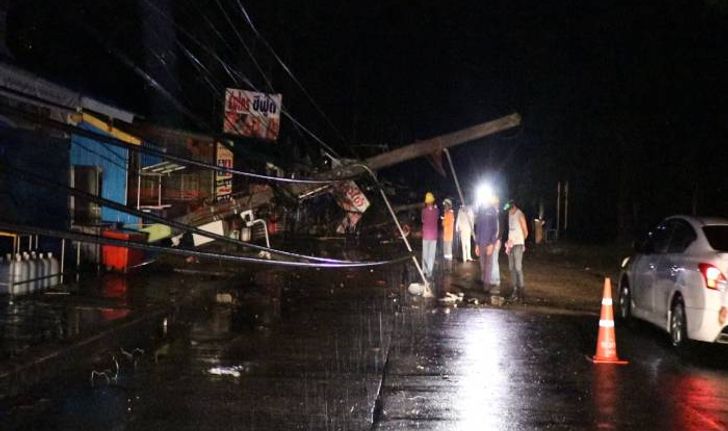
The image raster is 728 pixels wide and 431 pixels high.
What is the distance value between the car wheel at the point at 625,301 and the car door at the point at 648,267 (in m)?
0.29

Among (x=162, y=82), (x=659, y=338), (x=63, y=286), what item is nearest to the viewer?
(x=659, y=338)

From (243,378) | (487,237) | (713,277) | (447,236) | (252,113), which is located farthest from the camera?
(447,236)

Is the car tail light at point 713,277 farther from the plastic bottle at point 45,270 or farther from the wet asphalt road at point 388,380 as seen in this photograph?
the plastic bottle at point 45,270

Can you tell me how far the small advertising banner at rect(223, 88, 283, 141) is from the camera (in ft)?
66.6

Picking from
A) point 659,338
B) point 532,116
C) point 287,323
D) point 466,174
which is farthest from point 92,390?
point 466,174

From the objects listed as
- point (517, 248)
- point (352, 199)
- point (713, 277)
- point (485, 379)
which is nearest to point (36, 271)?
point (485, 379)

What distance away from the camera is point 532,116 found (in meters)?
35.5

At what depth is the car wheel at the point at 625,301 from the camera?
39.9ft

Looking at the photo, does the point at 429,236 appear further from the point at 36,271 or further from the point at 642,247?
the point at 36,271

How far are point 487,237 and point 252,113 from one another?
760 centimetres

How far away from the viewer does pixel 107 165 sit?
16297mm

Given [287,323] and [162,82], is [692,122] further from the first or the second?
[287,323]

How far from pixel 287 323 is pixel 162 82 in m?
12.1

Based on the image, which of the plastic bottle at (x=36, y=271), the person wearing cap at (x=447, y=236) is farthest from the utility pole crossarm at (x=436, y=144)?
the plastic bottle at (x=36, y=271)
